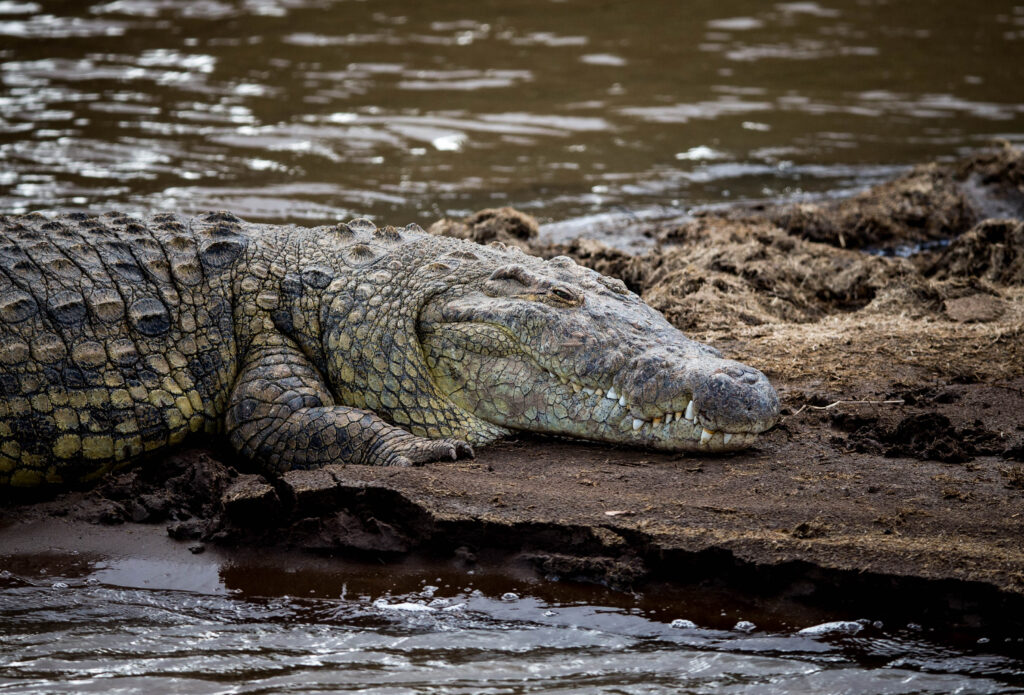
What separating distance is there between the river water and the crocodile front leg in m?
0.65

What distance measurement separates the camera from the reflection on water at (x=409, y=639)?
10.8ft

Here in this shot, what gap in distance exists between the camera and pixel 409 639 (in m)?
3.54

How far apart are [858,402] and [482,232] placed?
11.8 feet

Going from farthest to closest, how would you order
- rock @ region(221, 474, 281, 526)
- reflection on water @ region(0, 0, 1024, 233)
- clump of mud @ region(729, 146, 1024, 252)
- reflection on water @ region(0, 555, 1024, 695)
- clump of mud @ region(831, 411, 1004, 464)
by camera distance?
reflection on water @ region(0, 0, 1024, 233), clump of mud @ region(729, 146, 1024, 252), clump of mud @ region(831, 411, 1004, 464), rock @ region(221, 474, 281, 526), reflection on water @ region(0, 555, 1024, 695)

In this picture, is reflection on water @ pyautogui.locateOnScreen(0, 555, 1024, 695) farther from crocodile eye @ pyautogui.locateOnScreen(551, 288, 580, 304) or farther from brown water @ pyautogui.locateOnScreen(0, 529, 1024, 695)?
crocodile eye @ pyautogui.locateOnScreen(551, 288, 580, 304)

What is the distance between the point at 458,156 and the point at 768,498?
23.9 ft

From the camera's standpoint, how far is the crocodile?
4.38m

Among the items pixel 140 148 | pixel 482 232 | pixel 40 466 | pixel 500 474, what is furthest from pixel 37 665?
pixel 140 148

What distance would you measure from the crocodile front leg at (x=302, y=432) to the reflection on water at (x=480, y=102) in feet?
14.5

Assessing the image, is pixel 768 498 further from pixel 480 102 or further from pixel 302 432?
pixel 480 102

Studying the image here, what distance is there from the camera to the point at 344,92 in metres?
12.5

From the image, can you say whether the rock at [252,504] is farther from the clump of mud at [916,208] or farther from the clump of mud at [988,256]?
the clump of mud at [916,208]

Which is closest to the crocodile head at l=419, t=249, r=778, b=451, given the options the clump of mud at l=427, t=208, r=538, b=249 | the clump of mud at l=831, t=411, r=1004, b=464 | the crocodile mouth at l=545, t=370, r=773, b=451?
the crocodile mouth at l=545, t=370, r=773, b=451

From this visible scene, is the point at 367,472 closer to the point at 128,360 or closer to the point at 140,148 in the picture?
the point at 128,360
